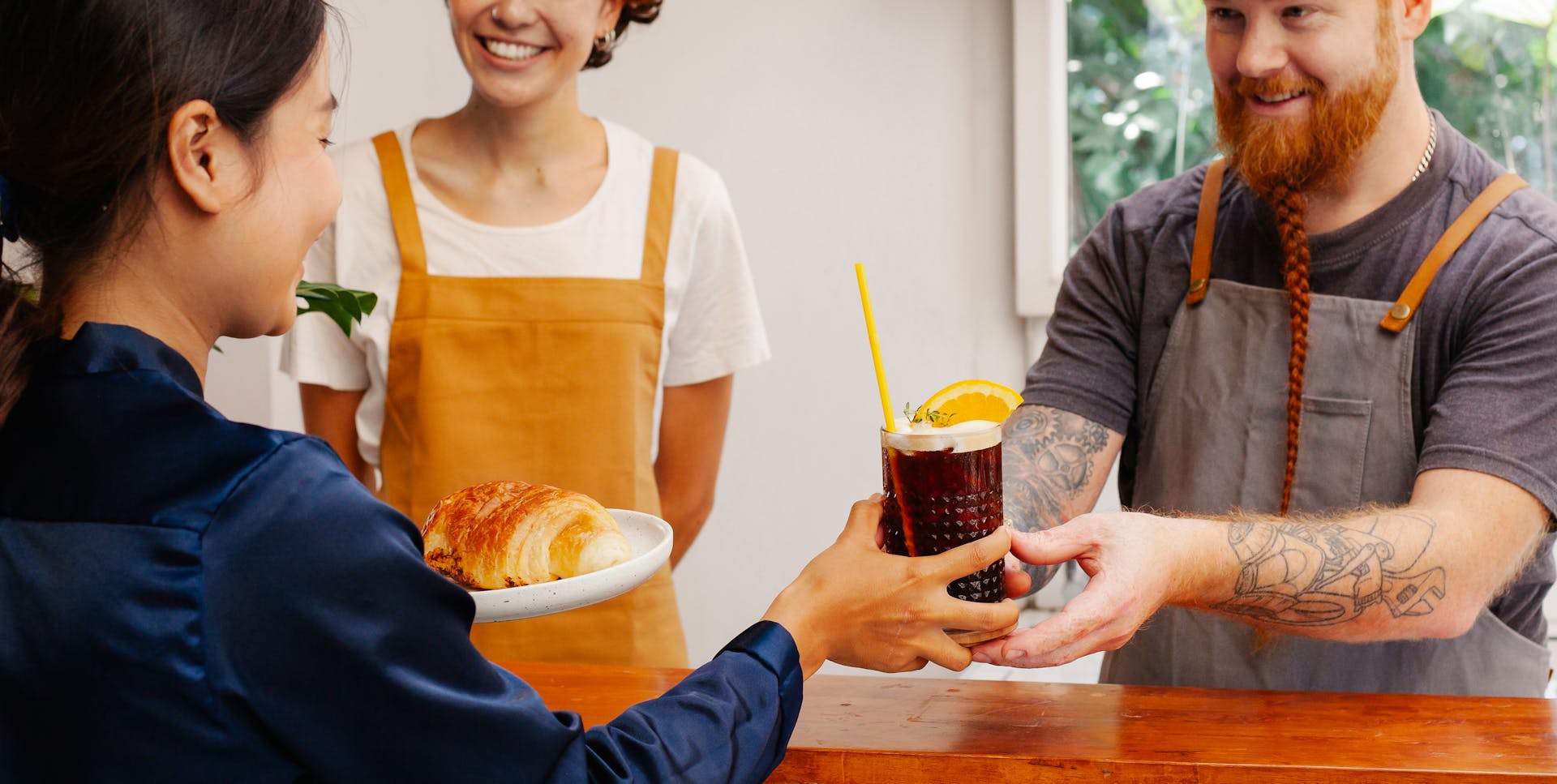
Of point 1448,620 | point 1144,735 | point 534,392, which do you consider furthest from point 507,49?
point 1448,620

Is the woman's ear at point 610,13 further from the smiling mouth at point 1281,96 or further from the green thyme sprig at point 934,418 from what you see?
the green thyme sprig at point 934,418

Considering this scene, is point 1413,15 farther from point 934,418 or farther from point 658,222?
point 658,222

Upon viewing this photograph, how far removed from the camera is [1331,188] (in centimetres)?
180

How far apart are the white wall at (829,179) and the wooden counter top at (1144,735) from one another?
6.03ft

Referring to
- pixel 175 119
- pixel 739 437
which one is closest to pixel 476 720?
pixel 175 119

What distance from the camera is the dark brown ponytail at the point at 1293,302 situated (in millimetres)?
1753

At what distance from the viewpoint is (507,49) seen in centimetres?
216

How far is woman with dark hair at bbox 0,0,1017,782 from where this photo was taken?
90 centimetres

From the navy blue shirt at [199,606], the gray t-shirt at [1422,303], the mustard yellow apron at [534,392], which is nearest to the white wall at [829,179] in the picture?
the mustard yellow apron at [534,392]

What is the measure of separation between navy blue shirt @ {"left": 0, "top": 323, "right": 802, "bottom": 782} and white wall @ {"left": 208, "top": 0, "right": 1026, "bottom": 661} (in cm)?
239

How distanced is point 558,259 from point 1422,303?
1.28m

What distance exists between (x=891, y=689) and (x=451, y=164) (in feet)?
3.93

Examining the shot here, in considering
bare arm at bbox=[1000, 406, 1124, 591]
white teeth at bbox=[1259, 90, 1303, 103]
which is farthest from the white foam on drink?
white teeth at bbox=[1259, 90, 1303, 103]

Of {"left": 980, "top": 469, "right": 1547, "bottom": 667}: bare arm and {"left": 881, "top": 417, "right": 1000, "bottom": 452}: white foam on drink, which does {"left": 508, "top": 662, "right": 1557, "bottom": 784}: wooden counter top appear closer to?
{"left": 980, "top": 469, "right": 1547, "bottom": 667}: bare arm
